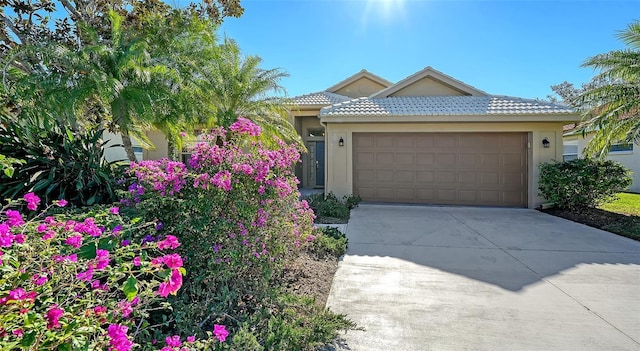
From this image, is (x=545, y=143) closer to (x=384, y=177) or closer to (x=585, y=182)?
(x=585, y=182)

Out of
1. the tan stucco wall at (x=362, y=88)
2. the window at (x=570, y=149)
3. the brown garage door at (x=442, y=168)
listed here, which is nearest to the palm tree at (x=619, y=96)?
the brown garage door at (x=442, y=168)

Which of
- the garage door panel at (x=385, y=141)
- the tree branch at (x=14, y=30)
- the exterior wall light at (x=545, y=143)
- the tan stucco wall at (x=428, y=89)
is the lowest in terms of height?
the exterior wall light at (x=545, y=143)

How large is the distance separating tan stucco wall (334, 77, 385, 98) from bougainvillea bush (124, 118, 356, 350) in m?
13.9

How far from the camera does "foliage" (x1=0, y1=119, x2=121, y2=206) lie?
439cm

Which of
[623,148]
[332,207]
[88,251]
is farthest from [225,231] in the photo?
[623,148]

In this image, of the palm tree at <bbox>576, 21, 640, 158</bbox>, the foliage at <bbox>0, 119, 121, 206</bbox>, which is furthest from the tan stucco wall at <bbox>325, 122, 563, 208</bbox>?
the foliage at <bbox>0, 119, 121, 206</bbox>

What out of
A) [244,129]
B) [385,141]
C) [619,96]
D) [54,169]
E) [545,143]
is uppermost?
[619,96]

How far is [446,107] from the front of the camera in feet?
35.1

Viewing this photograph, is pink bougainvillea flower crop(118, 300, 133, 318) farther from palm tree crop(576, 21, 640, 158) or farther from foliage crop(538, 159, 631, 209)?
palm tree crop(576, 21, 640, 158)

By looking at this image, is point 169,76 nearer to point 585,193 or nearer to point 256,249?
point 256,249

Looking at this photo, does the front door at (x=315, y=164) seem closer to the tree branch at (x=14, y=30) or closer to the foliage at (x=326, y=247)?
the foliage at (x=326, y=247)

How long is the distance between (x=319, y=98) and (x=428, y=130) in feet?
20.5

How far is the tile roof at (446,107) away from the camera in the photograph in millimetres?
9930

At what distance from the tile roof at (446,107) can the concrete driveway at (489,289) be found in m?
4.36
